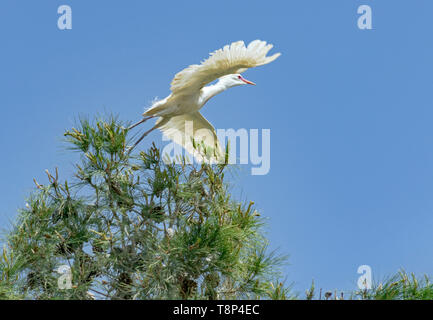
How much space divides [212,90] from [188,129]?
1.91ft

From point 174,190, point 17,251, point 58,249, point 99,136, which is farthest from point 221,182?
point 17,251

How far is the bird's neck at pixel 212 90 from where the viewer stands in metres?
5.53

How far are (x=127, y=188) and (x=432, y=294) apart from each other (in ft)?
7.27

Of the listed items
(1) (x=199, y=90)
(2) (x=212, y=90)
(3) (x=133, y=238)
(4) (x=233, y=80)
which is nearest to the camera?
(3) (x=133, y=238)

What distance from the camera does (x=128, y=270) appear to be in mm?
3896

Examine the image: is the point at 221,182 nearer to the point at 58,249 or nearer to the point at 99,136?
the point at 99,136

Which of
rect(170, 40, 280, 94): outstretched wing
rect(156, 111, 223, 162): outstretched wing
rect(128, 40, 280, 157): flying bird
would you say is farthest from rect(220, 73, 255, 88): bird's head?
rect(170, 40, 280, 94): outstretched wing

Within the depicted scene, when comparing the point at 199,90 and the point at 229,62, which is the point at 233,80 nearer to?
the point at 199,90

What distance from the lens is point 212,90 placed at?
18.4 feet

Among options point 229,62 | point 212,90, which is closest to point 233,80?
point 212,90

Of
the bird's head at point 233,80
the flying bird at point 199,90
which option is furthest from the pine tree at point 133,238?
the bird's head at point 233,80

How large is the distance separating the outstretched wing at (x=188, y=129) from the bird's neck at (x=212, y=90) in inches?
11.4

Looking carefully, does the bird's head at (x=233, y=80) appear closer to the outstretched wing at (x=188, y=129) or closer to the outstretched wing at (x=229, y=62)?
the outstretched wing at (x=188, y=129)

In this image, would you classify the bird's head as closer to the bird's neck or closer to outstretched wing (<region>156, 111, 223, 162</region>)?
the bird's neck
